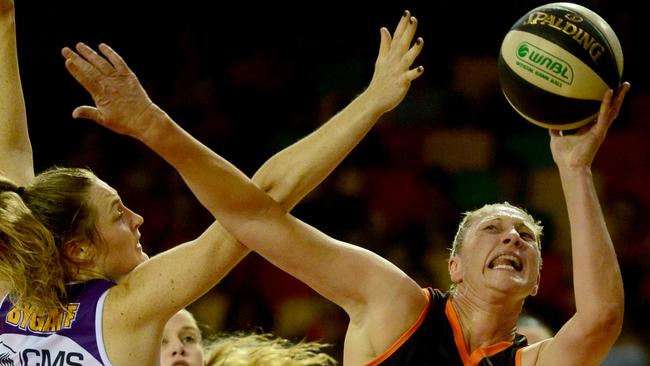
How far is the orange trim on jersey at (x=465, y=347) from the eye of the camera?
340 cm

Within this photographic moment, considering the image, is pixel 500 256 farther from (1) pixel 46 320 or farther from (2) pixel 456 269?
(1) pixel 46 320

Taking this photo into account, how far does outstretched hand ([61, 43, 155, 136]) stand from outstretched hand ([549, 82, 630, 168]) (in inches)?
47.0

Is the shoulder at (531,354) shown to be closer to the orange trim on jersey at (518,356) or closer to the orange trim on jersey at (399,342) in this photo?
the orange trim on jersey at (518,356)

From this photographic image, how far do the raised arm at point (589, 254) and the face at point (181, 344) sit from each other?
1539 millimetres

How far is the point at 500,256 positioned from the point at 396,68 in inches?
29.3

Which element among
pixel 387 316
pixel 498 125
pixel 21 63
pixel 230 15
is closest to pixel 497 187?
pixel 498 125

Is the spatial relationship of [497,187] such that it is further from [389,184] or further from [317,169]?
[317,169]

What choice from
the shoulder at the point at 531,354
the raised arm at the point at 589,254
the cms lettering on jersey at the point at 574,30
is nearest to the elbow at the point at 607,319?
the raised arm at the point at 589,254

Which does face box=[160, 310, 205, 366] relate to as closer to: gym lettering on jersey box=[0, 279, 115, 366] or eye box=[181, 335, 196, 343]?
eye box=[181, 335, 196, 343]

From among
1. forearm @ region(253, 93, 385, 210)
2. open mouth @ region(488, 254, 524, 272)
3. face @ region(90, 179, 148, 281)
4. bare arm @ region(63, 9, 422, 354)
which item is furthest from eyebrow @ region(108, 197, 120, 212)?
open mouth @ region(488, 254, 524, 272)

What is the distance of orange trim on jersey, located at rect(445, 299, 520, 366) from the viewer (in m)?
3.40

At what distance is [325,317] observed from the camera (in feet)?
23.0

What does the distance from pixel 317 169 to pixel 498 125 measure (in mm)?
5248

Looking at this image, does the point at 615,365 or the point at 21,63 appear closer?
the point at 615,365
